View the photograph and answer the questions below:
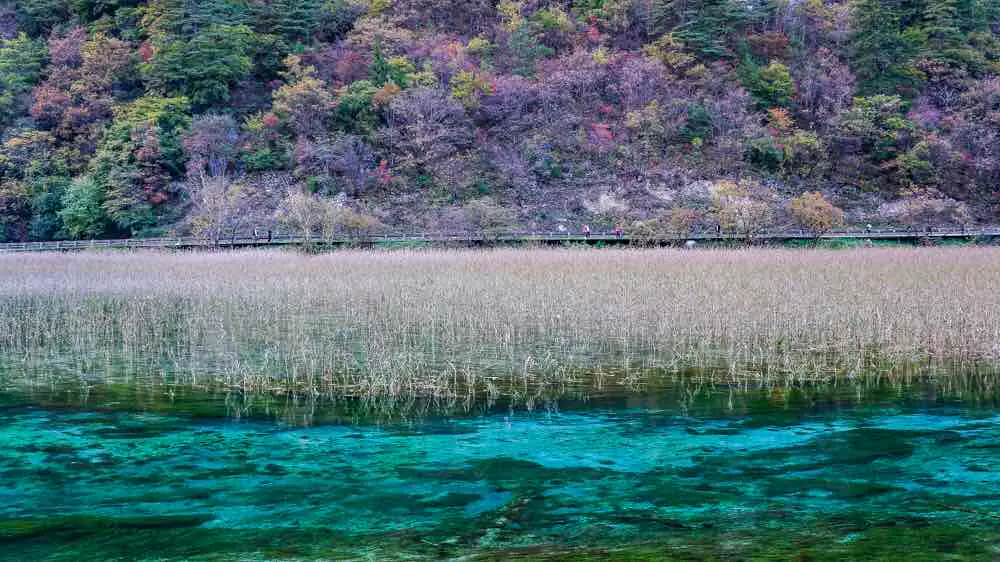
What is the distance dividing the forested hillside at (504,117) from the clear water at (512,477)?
40469mm

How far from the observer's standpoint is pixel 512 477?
7.62 metres

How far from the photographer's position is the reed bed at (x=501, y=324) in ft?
40.2

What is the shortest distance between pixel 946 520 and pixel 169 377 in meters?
9.37

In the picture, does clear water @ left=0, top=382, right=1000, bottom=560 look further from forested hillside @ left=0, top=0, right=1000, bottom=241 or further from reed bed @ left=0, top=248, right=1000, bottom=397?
forested hillside @ left=0, top=0, right=1000, bottom=241

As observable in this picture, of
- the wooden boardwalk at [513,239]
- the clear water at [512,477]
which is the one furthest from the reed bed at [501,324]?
the wooden boardwalk at [513,239]

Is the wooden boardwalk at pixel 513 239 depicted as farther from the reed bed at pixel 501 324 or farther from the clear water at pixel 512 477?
the clear water at pixel 512 477

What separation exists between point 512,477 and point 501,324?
Answer: 8706mm

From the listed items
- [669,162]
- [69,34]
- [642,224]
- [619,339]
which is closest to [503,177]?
[669,162]

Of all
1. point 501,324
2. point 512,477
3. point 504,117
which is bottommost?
point 512,477

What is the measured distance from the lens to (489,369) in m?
12.4

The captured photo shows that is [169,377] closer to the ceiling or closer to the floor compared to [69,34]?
closer to the floor

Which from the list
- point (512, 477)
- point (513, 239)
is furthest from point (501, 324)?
point (513, 239)

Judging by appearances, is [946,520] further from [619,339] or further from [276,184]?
[276,184]

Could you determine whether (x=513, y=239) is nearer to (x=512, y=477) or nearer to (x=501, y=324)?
(x=501, y=324)
